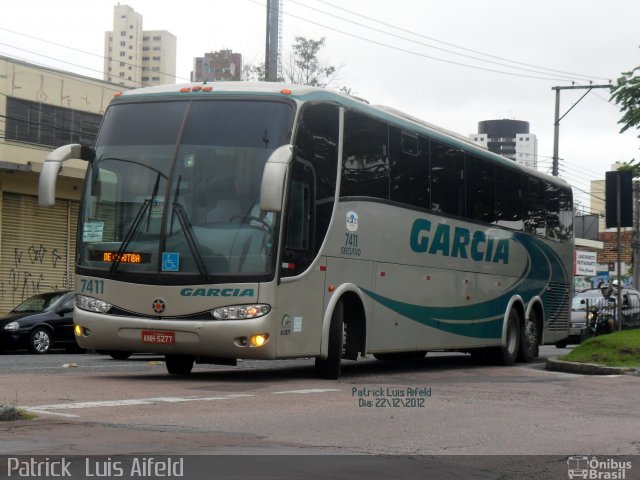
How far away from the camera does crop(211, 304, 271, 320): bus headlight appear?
1293 centimetres

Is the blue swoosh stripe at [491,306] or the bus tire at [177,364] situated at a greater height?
the blue swoosh stripe at [491,306]

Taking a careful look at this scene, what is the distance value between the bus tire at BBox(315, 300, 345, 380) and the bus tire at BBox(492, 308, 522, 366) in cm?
710

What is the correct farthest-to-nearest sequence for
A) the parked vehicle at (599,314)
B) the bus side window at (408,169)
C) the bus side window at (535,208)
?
1. the parked vehicle at (599,314)
2. the bus side window at (535,208)
3. the bus side window at (408,169)

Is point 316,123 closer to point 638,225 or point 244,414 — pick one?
point 244,414

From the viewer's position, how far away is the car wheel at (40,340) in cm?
2467

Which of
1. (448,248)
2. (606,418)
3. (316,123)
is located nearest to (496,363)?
(448,248)

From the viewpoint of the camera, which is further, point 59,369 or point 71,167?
point 71,167

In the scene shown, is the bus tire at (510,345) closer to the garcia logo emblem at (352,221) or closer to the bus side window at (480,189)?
the bus side window at (480,189)

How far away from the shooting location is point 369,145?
1549 centimetres

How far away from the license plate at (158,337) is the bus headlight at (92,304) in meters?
0.64

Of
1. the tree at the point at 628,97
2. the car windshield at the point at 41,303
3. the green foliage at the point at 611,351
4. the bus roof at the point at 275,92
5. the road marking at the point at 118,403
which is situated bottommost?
the road marking at the point at 118,403

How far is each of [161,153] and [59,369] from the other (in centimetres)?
538

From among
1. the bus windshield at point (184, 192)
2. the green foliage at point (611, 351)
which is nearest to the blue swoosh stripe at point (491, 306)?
the green foliage at point (611, 351)

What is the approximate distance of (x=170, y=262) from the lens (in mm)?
13078
